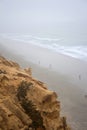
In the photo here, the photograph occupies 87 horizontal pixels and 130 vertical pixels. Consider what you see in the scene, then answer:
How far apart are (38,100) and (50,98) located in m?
0.80

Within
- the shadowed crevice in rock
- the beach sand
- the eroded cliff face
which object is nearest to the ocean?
the beach sand

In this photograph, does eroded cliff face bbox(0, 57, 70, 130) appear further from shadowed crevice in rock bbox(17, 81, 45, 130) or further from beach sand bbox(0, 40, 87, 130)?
beach sand bbox(0, 40, 87, 130)

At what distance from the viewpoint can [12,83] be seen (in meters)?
12.1

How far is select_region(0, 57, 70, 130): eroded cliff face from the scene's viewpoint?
10462mm

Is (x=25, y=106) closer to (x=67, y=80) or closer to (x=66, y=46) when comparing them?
(x=67, y=80)

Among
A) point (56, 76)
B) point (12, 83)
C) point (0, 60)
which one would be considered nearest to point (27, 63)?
point (56, 76)

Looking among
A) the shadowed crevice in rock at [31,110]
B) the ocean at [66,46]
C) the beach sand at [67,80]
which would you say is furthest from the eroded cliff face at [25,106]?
the ocean at [66,46]

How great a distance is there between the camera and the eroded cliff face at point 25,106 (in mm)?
10462

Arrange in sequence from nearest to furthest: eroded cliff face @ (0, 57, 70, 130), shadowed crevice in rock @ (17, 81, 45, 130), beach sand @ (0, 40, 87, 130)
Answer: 1. eroded cliff face @ (0, 57, 70, 130)
2. shadowed crevice in rock @ (17, 81, 45, 130)
3. beach sand @ (0, 40, 87, 130)

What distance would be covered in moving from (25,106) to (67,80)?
33097mm

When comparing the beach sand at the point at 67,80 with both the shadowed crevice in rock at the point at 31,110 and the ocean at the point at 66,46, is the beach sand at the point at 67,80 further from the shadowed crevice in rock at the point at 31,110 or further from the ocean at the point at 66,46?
the shadowed crevice in rock at the point at 31,110

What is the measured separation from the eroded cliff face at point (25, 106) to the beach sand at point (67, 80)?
46.0ft

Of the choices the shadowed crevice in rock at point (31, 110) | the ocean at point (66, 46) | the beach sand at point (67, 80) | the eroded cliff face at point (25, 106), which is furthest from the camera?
the ocean at point (66, 46)

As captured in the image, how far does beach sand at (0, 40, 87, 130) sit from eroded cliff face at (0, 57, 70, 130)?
14.0 m
